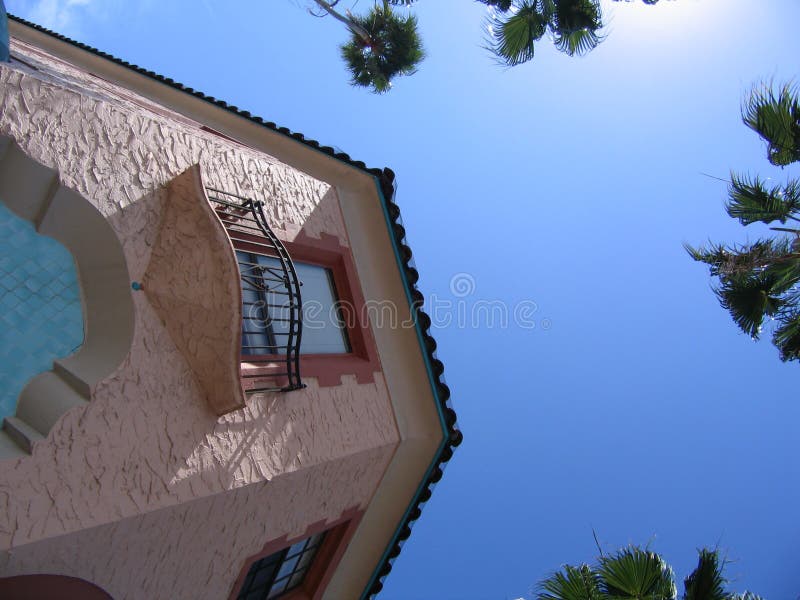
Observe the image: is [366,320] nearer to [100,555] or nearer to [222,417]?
[222,417]

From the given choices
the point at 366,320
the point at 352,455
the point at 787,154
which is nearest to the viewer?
the point at 352,455

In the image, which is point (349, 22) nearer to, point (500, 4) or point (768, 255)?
point (500, 4)

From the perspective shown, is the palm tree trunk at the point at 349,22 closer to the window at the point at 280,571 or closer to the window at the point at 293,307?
the window at the point at 293,307

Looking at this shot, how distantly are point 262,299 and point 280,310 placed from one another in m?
0.25

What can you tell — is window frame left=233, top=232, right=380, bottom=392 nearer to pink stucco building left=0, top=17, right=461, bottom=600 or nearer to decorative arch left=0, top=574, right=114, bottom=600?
pink stucco building left=0, top=17, right=461, bottom=600

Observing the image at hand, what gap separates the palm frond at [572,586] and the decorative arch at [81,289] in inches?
168

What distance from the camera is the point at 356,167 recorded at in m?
7.39

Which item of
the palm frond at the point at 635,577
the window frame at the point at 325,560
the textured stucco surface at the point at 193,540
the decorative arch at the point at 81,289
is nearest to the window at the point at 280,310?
the decorative arch at the point at 81,289

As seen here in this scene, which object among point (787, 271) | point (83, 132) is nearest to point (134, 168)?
point (83, 132)

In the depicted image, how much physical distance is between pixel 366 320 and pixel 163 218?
2981 millimetres

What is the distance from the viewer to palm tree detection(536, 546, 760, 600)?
4973 mm

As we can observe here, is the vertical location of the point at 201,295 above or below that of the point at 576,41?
below

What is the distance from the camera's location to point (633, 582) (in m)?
5.01

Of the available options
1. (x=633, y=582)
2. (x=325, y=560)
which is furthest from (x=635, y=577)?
(x=325, y=560)
